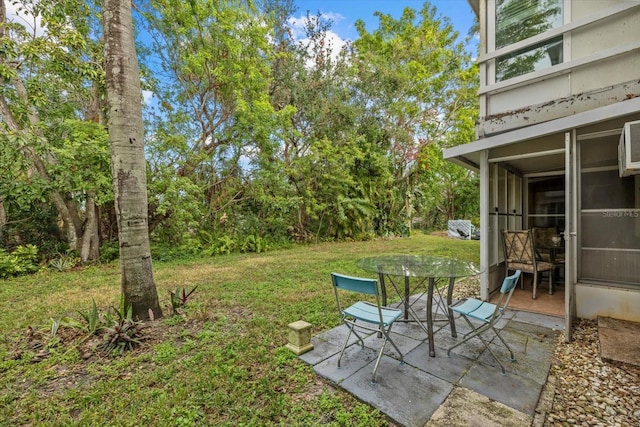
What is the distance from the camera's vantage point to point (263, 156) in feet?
31.3

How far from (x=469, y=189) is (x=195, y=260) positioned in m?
17.8

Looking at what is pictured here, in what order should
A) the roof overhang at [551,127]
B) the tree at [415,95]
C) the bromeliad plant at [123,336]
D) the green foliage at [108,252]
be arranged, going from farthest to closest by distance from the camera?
the tree at [415,95]
the green foliage at [108,252]
the roof overhang at [551,127]
the bromeliad plant at [123,336]

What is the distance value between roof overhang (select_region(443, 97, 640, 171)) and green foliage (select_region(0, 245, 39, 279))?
8.69m

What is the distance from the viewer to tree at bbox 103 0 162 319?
3055 millimetres

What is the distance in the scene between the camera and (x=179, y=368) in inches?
100.0

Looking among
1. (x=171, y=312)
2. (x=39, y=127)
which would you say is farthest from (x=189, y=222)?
(x=171, y=312)

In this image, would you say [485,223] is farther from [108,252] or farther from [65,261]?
[65,261]

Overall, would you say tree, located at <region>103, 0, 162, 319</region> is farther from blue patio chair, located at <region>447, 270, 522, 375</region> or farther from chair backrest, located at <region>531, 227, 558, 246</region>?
chair backrest, located at <region>531, 227, 558, 246</region>

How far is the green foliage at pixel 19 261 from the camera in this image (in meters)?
5.64

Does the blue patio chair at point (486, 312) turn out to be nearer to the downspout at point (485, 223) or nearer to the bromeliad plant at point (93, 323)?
the downspout at point (485, 223)

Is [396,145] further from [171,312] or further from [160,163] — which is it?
[171,312]

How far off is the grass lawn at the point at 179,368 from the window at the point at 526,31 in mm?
4756

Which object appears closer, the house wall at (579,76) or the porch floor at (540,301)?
the house wall at (579,76)

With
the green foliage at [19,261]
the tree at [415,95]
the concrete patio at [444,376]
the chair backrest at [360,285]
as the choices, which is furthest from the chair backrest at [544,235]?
the green foliage at [19,261]
